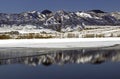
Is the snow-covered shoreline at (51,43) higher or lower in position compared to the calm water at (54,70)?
lower

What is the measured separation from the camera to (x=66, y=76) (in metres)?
25.4

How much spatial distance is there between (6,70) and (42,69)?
8.97ft

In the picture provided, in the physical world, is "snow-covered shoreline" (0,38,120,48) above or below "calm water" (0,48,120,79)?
below

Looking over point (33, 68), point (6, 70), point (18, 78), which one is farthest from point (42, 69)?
point (18, 78)

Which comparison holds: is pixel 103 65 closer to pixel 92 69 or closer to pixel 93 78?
pixel 92 69

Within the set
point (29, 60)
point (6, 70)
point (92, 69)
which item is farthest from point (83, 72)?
point (29, 60)

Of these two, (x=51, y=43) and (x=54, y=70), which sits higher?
(x=54, y=70)

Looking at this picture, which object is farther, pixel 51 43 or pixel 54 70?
pixel 51 43

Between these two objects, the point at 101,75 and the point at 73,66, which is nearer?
the point at 101,75

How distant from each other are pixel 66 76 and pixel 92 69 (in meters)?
4.11

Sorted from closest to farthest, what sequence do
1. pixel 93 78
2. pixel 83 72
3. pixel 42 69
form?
pixel 93 78 → pixel 83 72 → pixel 42 69

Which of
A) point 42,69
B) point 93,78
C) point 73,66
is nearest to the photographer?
point 93,78

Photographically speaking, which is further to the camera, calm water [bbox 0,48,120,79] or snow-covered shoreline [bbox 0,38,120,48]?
snow-covered shoreline [bbox 0,38,120,48]

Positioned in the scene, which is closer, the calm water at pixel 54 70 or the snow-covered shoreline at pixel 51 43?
the calm water at pixel 54 70
